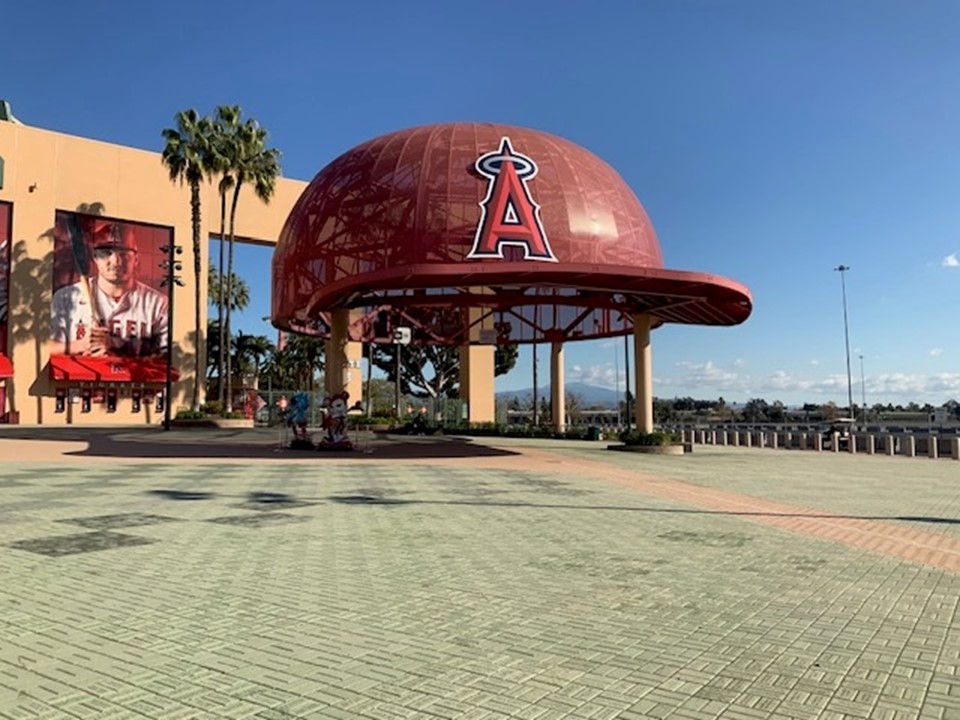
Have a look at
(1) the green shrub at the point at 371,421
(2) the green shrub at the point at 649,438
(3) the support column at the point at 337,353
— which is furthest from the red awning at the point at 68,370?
(2) the green shrub at the point at 649,438

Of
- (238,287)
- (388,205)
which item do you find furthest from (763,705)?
(238,287)

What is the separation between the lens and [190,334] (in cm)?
5319

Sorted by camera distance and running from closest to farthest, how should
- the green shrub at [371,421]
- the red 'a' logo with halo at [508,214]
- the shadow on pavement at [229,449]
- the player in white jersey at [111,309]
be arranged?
the shadow on pavement at [229,449], the red 'a' logo with halo at [508,214], the green shrub at [371,421], the player in white jersey at [111,309]

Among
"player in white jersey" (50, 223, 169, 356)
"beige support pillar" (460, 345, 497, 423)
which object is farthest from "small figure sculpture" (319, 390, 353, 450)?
"player in white jersey" (50, 223, 169, 356)

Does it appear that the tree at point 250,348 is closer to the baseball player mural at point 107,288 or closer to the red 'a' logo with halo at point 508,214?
the baseball player mural at point 107,288

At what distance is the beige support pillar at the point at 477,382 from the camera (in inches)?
1989

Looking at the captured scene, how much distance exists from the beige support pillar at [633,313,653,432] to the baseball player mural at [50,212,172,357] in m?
35.8

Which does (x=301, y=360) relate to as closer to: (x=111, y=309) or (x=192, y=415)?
(x=111, y=309)

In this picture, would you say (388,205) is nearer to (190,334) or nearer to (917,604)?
(917,604)

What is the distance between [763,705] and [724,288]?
2085cm

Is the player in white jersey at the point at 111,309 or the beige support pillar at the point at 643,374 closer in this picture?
the beige support pillar at the point at 643,374

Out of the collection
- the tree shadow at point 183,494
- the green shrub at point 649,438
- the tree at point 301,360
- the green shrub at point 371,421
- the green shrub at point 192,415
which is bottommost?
the tree shadow at point 183,494

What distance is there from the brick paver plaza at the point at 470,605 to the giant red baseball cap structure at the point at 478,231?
9346 millimetres

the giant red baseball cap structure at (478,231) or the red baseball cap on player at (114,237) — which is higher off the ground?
the red baseball cap on player at (114,237)
